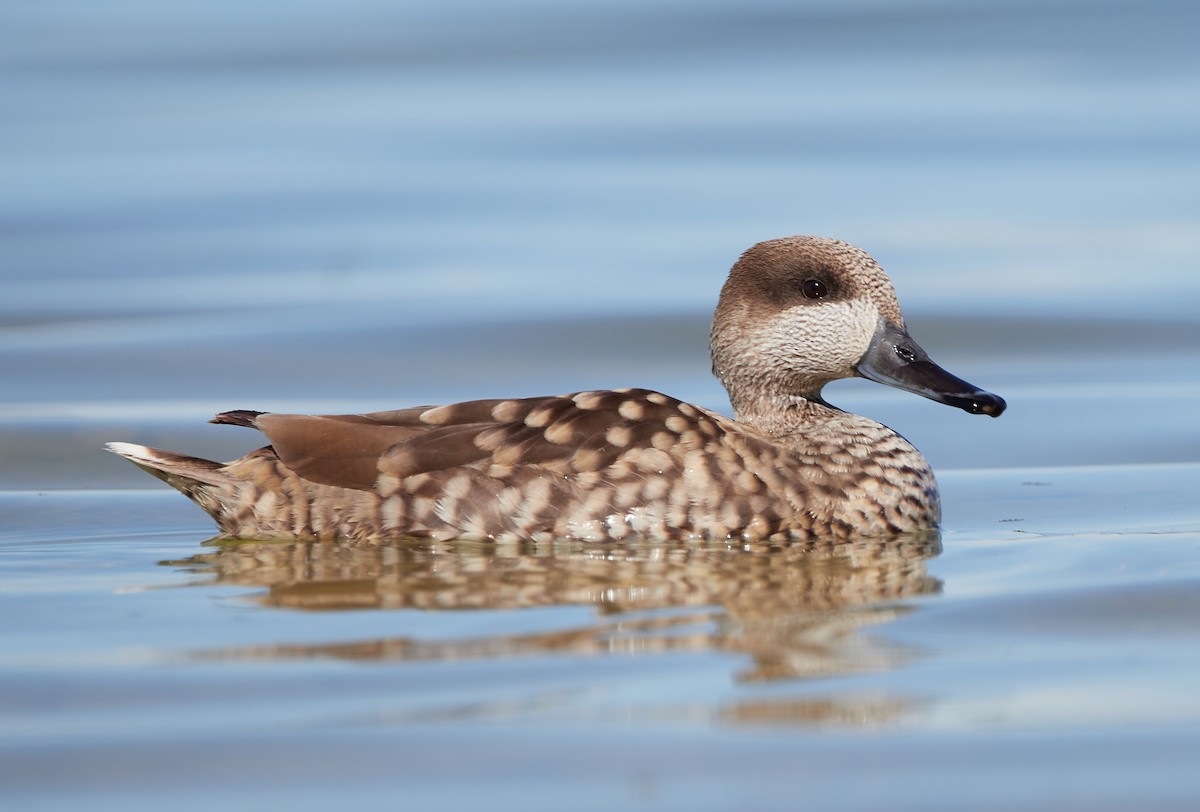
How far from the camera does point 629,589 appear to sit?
7.16 m

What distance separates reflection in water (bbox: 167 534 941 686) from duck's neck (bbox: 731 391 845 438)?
0.78 meters

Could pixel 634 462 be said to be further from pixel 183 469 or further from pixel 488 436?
pixel 183 469

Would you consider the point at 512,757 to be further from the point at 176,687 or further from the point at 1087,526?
the point at 1087,526

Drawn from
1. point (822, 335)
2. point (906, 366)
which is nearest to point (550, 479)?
point (822, 335)

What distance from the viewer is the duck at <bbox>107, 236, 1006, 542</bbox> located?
809 centimetres

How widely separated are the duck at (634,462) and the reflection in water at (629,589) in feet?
0.32

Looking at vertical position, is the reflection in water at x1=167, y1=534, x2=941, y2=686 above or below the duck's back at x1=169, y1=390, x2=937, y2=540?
below

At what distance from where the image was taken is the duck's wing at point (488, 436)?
26.8 feet

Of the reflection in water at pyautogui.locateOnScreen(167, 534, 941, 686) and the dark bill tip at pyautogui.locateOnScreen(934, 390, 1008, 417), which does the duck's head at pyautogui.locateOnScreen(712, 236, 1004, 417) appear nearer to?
the dark bill tip at pyautogui.locateOnScreen(934, 390, 1008, 417)

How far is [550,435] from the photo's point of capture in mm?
8180

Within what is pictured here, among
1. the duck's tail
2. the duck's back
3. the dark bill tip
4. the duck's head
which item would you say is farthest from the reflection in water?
the duck's head

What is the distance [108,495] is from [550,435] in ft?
8.68

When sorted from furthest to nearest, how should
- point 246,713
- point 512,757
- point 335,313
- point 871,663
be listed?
point 335,313 < point 871,663 < point 246,713 < point 512,757

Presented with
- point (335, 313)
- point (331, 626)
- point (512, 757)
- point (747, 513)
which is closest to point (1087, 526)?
point (747, 513)
